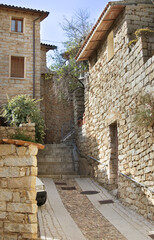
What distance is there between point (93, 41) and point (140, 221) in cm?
629

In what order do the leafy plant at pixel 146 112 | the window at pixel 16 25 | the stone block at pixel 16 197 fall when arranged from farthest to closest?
the window at pixel 16 25, the leafy plant at pixel 146 112, the stone block at pixel 16 197

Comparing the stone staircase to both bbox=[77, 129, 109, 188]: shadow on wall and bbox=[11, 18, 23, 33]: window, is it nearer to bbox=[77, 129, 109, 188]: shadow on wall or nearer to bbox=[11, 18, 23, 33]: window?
bbox=[77, 129, 109, 188]: shadow on wall

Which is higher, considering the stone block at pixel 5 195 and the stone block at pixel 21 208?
the stone block at pixel 5 195

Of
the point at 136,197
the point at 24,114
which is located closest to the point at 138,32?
Result: the point at 136,197

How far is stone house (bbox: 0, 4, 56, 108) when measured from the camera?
1468cm

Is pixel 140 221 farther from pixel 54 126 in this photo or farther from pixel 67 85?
pixel 54 126

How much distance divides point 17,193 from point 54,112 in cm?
1283

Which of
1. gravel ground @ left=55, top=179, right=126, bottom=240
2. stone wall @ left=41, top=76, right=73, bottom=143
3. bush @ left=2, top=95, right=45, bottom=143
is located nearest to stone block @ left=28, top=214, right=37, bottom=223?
gravel ground @ left=55, top=179, right=126, bottom=240

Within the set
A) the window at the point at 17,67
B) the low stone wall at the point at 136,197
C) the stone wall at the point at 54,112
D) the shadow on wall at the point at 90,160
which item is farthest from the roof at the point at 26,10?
the low stone wall at the point at 136,197

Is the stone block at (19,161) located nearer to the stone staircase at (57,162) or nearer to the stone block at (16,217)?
the stone block at (16,217)

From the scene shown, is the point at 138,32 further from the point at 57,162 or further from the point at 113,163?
the point at 57,162

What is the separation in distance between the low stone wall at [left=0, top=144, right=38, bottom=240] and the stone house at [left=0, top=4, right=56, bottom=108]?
379 inches

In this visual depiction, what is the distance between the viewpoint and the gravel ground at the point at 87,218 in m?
5.91

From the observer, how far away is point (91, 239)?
569 centimetres
